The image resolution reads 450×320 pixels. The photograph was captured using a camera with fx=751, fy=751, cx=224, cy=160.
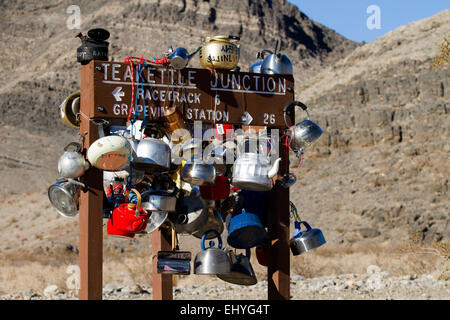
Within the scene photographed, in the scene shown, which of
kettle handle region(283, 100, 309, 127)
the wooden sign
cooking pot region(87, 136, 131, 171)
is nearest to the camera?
cooking pot region(87, 136, 131, 171)

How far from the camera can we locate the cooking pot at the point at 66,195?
5391mm

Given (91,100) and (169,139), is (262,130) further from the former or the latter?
(91,100)

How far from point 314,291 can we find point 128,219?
6097 mm

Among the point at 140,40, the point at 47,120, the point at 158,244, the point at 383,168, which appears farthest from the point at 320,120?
the point at 140,40

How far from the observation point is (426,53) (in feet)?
121

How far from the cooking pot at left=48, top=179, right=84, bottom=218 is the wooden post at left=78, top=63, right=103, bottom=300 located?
0.56 ft

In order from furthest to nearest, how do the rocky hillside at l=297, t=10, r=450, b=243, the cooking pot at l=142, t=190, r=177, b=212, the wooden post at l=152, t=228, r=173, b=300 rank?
the rocky hillside at l=297, t=10, r=450, b=243 → the wooden post at l=152, t=228, r=173, b=300 → the cooking pot at l=142, t=190, r=177, b=212

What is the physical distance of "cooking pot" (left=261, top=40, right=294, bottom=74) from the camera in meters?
5.89

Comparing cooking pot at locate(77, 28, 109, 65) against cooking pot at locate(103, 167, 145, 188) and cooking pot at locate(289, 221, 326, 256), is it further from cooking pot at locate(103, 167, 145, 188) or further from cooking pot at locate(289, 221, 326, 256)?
cooking pot at locate(289, 221, 326, 256)

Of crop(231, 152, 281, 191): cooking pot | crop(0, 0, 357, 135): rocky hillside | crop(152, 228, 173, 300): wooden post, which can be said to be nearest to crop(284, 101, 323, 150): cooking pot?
crop(231, 152, 281, 191): cooking pot

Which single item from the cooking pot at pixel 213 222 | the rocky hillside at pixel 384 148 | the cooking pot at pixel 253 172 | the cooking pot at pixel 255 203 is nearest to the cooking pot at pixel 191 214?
the cooking pot at pixel 213 222

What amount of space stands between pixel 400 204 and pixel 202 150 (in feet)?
68.9

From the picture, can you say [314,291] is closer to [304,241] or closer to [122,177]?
[304,241]

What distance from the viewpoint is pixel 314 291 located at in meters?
11.2
